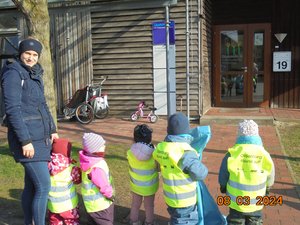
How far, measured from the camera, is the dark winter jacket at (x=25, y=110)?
11.4 feet

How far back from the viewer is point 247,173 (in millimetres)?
3514

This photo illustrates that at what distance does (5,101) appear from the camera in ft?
11.4

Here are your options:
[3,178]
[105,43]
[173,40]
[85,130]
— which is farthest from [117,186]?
[105,43]

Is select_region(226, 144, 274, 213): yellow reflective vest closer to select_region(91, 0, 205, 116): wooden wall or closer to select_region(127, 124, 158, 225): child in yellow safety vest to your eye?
select_region(127, 124, 158, 225): child in yellow safety vest

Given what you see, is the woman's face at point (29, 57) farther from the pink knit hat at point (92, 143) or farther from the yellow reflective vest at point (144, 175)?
the yellow reflective vest at point (144, 175)

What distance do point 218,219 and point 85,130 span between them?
20.2ft

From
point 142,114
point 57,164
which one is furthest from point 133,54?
point 57,164

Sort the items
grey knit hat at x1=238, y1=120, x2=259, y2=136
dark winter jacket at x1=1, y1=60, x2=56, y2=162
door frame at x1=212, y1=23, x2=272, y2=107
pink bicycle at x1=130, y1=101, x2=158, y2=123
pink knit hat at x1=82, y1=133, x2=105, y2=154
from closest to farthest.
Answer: dark winter jacket at x1=1, y1=60, x2=56, y2=162
grey knit hat at x1=238, y1=120, x2=259, y2=136
pink knit hat at x1=82, y1=133, x2=105, y2=154
pink bicycle at x1=130, y1=101, x2=158, y2=123
door frame at x1=212, y1=23, x2=272, y2=107

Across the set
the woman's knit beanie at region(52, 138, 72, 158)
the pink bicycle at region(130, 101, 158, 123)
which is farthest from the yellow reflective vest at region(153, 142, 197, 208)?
the pink bicycle at region(130, 101, 158, 123)

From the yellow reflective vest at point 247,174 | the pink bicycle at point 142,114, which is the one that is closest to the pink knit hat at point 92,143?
the yellow reflective vest at point 247,174

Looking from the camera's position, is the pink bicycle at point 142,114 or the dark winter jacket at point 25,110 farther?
the pink bicycle at point 142,114

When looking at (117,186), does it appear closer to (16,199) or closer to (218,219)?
(16,199)

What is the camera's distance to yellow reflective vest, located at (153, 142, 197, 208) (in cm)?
357

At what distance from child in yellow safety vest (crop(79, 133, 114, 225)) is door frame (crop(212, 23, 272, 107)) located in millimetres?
8653
